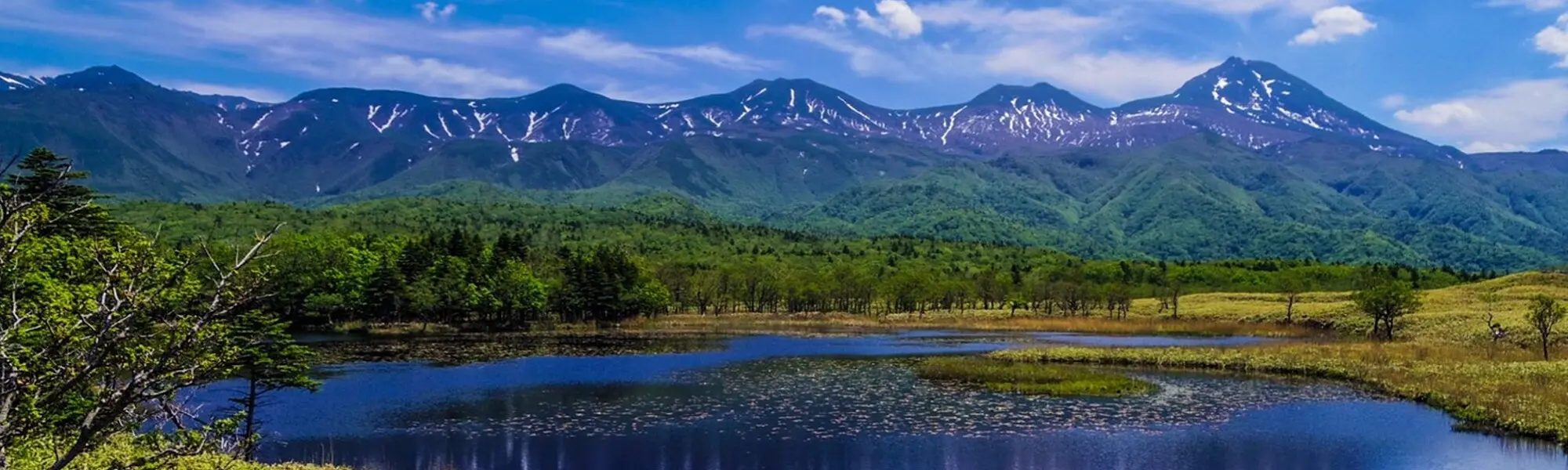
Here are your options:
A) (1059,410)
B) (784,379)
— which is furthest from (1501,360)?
(784,379)

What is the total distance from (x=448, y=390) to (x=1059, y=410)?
4346 centimetres

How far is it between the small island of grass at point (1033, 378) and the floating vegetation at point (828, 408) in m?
1.87

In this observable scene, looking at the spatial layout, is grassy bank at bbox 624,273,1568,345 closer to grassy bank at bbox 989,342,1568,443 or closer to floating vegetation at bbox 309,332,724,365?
grassy bank at bbox 989,342,1568,443

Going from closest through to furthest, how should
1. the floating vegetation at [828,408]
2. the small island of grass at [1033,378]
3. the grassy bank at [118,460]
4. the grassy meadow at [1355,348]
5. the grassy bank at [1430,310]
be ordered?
the grassy bank at [118,460], the floating vegetation at [828,408], the grassy meadow at [1355,348], the small island of grass at [1033,378], the grassy bank at [1430,310]

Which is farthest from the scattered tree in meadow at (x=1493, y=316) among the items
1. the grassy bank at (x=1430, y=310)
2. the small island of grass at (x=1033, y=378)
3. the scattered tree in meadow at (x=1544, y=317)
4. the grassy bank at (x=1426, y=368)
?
the small island of grass at (x=1033, y=378)

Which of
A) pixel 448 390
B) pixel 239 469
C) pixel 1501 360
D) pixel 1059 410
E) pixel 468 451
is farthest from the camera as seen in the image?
pixel 1501 360

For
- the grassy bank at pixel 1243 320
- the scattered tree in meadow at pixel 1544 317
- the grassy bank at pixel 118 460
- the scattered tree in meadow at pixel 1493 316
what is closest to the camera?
the grassy bank at pixel 118 460

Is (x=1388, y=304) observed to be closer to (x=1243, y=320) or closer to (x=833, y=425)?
(x=1243, y=320)

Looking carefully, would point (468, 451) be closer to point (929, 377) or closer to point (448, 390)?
point (448, 390)

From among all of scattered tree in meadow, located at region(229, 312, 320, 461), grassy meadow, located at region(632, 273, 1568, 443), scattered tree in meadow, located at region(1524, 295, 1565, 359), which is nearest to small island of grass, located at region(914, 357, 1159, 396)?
grassy meadow, located at region(632, 273, 1568, 443)

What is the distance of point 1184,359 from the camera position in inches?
3524

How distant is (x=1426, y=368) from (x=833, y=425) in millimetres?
49633

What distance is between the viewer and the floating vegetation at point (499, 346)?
97125 millimetres

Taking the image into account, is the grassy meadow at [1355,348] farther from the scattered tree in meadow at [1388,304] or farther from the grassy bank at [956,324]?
the scattered tree in meadow at [1388,304]
